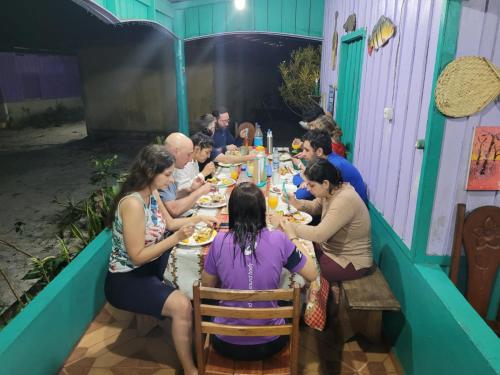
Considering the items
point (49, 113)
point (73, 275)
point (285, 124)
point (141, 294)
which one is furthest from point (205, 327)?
point (49, 113)

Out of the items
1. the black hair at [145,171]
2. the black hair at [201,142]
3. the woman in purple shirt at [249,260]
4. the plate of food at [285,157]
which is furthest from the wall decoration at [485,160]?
the plate of food at [285,157]

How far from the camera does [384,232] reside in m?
3.24

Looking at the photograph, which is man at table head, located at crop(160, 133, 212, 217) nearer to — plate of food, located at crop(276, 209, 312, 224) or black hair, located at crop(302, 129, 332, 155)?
plate of food, located at crop(276, 209, 312, 224)

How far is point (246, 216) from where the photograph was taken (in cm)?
200

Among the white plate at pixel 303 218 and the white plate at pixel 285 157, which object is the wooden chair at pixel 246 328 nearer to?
the white plate at pixel 303 218

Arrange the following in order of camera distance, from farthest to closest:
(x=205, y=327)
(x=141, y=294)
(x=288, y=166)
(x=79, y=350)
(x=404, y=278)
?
(x=288, y=166)
(x=79, y=350)
(x=404, y=278)
(x=141, y=294)
(x=205, y=327)

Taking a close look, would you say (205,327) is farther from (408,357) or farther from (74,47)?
(74,47)

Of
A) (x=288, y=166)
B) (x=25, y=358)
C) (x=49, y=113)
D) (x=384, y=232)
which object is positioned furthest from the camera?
(x=49, y=113)

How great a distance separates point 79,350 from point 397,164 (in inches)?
115

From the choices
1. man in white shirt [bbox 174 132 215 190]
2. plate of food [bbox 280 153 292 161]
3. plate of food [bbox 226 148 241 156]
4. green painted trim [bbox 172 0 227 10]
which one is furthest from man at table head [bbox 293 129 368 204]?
green painted trim [bbox 172 0 227 10]

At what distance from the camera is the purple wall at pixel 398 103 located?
257 centimetres

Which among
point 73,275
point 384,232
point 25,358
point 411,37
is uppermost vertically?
point 411,37

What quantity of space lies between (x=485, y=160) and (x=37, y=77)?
18585 millimetres

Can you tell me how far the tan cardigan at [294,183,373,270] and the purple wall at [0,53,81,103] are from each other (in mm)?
16442
